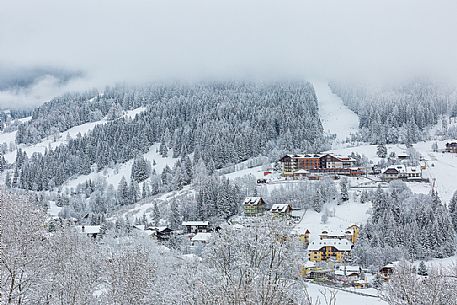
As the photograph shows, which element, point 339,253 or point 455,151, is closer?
point 339,253

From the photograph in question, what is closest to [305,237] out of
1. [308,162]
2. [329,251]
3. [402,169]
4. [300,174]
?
[329,251]

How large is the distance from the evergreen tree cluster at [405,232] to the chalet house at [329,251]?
204 cm

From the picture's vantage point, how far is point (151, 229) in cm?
7744

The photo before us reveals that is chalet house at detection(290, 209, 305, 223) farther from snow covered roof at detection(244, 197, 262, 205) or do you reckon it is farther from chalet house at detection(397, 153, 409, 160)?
chalet house at detection(397, 153, 409, 160)

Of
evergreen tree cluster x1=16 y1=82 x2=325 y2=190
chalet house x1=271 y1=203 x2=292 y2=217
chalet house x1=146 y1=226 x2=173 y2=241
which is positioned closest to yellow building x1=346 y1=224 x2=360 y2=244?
chalet house x1=271 y1=203 x2=292 y2=217

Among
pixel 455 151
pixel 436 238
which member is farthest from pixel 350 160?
pixel 436 238

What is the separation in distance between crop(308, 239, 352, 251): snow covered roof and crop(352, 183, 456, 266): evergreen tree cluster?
1.89 metres

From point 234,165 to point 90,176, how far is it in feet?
175

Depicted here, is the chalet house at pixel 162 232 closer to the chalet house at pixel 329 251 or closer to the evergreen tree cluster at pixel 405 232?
the chalet house at pixel 329 251

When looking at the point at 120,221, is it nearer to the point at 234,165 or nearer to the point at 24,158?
the point at 234,165

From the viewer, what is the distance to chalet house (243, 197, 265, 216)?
8556 cm

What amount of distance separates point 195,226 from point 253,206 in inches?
442

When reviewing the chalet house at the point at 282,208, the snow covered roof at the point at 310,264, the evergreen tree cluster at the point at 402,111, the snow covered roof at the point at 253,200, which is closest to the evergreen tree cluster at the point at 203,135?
the evergreen tree cluster at the point at 402,111

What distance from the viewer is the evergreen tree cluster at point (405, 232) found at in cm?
6248
